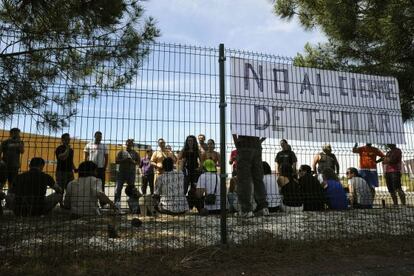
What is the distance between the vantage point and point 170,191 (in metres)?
6.21

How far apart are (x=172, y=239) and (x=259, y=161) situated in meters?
1.93

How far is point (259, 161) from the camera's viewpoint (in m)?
6.07

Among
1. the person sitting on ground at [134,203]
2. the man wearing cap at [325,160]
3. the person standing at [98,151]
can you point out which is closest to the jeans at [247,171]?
the man wearing cap at [325,160]

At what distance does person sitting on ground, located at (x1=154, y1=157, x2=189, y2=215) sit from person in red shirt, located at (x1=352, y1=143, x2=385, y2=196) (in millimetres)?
3642

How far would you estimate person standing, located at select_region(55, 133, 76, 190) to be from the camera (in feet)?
15.7

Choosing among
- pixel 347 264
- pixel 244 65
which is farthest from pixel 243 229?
pixel 244 65

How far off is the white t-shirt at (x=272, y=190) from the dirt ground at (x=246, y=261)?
4.37 ft

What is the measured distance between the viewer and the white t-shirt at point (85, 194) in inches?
223

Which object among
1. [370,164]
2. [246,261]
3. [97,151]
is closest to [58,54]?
[97,151]

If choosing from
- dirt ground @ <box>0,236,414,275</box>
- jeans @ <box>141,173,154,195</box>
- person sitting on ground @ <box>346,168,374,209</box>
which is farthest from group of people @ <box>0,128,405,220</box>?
dirt ground @ <box>0,236,414,275</box>

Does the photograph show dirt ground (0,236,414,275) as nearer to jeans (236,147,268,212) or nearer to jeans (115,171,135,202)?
jeans (236,147,268,212)

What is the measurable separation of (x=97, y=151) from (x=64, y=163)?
2.46 feet

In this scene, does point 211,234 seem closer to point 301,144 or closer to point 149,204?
point 149,204

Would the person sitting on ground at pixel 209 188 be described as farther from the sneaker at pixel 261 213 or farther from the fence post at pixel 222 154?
the fence post at pixel 222 154
